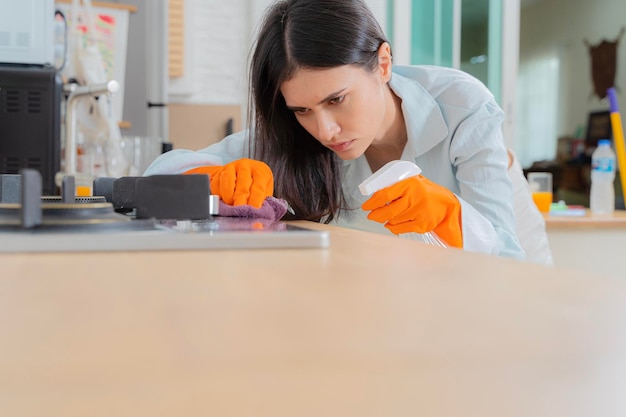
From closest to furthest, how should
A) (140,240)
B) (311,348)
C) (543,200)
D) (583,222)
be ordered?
(311,348) → (140,240) → (583,222) → (543,200)

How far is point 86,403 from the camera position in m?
0.15

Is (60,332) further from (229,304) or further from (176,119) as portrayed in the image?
(176,119)

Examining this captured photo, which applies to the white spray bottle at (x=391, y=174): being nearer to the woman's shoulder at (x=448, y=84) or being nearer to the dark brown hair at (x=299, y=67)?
the dark brown hair at (x=299, y=67)

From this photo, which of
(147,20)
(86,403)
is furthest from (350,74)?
(147,20)

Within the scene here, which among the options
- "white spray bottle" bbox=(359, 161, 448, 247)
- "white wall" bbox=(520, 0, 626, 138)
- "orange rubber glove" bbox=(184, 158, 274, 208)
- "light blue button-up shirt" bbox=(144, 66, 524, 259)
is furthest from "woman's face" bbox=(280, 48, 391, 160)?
"white wall" bbox=(520, 0, 626, 138)

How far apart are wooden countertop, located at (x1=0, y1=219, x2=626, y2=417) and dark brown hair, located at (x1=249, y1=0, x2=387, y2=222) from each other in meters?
1.14

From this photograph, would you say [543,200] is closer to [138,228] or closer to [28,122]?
[28,122]

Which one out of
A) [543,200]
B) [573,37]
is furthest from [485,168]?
[573,37]

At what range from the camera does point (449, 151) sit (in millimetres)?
1517

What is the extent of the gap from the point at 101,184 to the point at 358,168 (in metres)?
0.90

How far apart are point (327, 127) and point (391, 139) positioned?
30cm

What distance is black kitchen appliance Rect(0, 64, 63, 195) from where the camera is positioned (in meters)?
2.10

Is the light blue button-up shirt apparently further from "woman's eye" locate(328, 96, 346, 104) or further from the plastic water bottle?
the plastic water bottle

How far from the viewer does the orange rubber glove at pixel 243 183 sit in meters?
0.92
